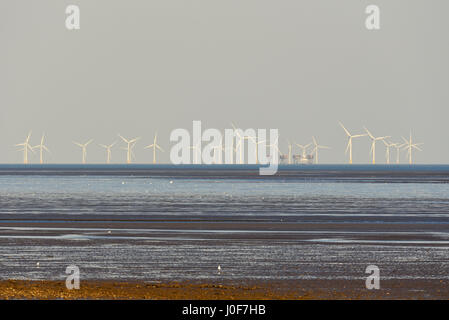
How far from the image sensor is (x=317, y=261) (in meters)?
34.6

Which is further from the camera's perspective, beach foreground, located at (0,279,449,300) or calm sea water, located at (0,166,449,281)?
calm sea water, located at (0,166,449,281)

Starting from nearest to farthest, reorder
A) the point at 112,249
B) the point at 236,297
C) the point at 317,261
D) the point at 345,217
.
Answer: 1. the point at 236,297
2. the point at 317,261
3. the point at 112,249
4. the point at 345,217

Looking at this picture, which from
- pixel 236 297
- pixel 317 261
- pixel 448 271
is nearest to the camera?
pixel 236 297

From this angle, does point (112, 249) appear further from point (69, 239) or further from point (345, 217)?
point (345, 217)

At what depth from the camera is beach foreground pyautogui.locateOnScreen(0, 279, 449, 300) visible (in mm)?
24672

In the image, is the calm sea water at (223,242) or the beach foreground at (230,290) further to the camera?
the calm sea water at (223,242)

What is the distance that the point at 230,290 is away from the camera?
2641 centimetres

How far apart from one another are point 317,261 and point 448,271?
5.38 m

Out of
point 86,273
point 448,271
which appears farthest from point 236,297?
point 448,271

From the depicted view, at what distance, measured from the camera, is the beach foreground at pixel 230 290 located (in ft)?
80.9

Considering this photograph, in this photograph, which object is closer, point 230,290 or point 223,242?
point 230,290

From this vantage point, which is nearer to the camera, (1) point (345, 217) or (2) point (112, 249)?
(2) point (112, 249)

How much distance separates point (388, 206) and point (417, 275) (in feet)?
158
